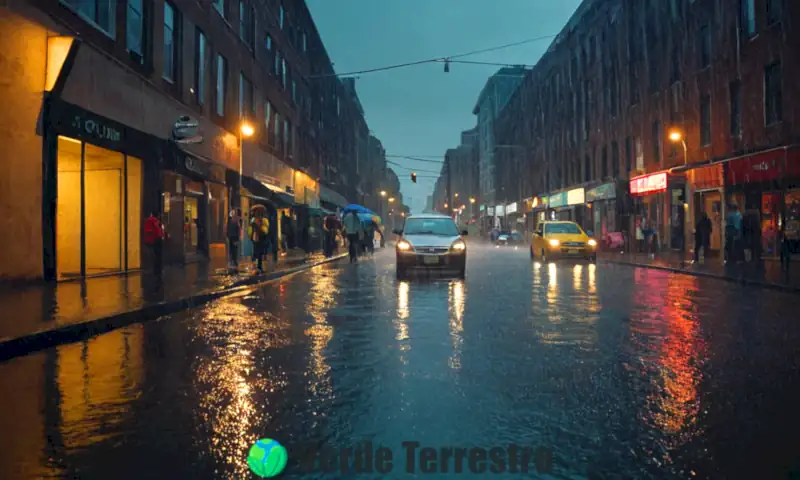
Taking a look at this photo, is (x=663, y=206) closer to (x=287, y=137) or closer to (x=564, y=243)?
(x=564, y=243)

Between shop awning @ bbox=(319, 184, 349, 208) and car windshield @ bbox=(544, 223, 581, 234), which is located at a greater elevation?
shop awning @ bbox=(319, 184, 349, 208)

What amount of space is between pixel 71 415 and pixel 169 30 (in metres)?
18.3

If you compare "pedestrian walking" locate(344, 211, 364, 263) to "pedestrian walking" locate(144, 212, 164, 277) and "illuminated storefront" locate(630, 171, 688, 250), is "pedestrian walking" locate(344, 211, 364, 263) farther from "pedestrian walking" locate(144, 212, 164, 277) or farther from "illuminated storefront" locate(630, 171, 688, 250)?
"illuminated storefront" locate(630, 171, 688, 250)

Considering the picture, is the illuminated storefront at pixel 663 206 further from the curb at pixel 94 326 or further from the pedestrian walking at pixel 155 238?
the curb at pixel 94 326

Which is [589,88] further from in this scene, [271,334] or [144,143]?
[271,334]

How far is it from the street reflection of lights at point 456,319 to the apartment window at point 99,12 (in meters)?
10.2

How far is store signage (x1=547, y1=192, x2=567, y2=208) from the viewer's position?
50.2 metres

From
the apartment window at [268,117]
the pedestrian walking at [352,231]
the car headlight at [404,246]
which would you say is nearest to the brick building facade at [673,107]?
the car headlight at [404,246]

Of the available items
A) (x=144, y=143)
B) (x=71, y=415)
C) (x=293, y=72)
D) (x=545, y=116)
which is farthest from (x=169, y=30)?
(x=545, y=116)

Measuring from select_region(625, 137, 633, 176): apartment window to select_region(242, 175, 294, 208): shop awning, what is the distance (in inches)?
743

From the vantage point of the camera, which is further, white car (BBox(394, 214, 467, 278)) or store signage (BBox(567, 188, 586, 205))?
store signage (BBox(567, 188, 586, 205))

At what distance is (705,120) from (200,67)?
2035 cm

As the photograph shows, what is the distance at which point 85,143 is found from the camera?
15562 mm

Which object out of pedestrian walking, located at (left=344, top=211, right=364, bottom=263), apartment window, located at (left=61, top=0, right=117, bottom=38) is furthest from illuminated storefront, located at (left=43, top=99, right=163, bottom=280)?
pedestrian walking, located at (left=344, top=211, right=364, bottom=263)
